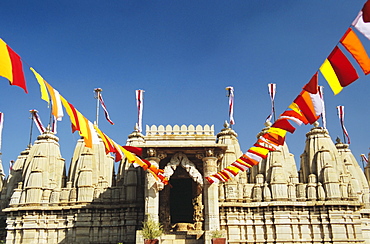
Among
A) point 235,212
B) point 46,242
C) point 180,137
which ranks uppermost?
point 180,137

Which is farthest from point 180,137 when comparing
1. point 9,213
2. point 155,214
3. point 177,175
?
point 9,213

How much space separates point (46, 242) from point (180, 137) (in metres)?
13.1

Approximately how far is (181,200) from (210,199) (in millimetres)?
6534

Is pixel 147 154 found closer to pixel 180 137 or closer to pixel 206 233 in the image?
pixel 180 137

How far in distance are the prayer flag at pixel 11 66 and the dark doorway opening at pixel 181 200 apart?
20.1m

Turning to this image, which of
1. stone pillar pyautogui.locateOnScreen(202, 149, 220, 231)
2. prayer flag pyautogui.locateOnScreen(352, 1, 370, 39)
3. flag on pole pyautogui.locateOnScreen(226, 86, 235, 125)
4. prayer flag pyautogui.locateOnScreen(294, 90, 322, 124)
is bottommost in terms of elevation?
stone pillar pyautogui.locateOnScreen(202, 149, 220, 231)

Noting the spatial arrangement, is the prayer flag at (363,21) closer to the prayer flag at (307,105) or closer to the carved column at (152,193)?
the prayer flag at (307,105)

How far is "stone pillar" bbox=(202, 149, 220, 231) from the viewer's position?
22870 millimetres

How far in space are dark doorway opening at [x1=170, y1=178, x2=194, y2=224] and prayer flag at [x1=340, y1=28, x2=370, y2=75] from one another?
20.3m

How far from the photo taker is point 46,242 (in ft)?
94.1

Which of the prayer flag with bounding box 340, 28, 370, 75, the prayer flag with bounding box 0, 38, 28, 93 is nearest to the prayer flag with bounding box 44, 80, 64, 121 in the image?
the prayer flag with bounding box 0, 38, 28, 93

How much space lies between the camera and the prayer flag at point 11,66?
368 inches

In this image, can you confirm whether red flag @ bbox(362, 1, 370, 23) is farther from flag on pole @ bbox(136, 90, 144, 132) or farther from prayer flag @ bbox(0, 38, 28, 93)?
flag on pole @ bbox(136, 90, 144, 132)

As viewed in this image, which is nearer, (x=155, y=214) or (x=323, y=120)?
(x=155, y=214)
